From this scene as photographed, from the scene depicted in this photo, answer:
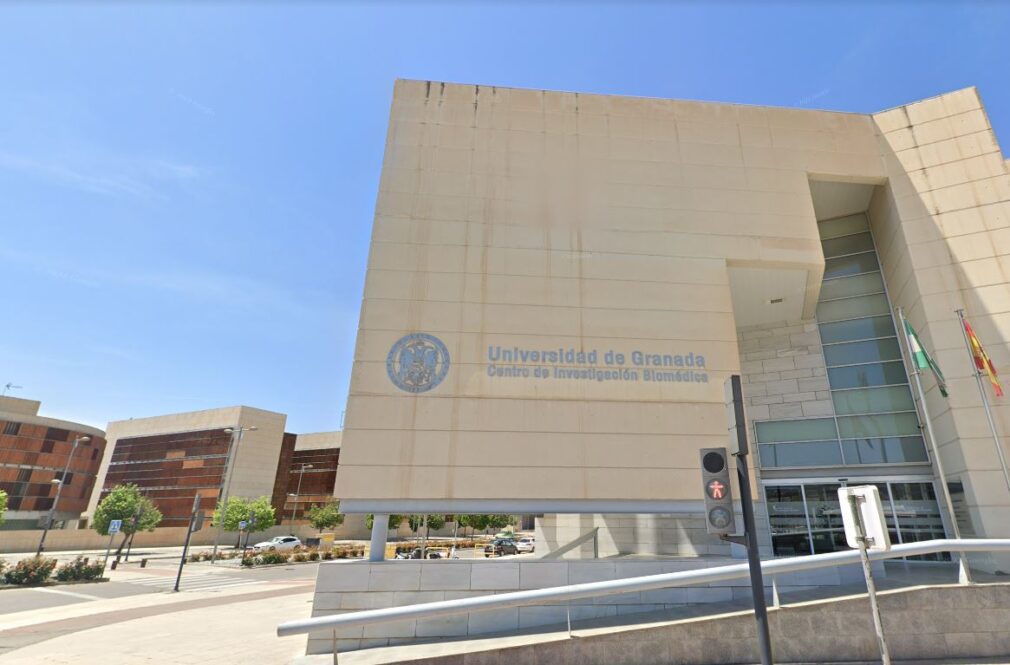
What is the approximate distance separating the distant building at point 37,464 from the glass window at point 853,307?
70.5 meters

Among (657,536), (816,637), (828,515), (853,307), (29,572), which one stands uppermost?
(853,307)

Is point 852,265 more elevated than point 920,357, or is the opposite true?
point 852,265

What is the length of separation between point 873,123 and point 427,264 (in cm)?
1787

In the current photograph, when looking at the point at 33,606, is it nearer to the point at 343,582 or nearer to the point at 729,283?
the point at 343,582

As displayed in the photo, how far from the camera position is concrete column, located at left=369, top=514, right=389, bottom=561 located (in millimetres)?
11773

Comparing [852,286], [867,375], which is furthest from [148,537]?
[852,286]

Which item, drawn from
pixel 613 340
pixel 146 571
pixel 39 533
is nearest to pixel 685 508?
pixel 613 340

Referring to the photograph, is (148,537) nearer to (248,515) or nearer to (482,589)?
(248,515)

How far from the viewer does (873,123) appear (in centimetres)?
1762

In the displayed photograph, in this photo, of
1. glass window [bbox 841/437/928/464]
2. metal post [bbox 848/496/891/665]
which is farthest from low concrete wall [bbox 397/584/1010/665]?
glass window [bbox 841/437/928/464]

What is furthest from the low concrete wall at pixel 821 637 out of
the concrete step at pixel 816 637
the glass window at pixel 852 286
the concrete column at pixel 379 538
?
the glass window at pixel 852 286

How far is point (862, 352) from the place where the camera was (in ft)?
57.8

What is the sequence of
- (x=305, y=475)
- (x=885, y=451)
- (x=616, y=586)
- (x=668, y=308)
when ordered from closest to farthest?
(x=616, y=586) → (x=668, y=308) → (x=885, y=451) → (x=305, y=475)

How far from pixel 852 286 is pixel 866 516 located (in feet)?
53.2
